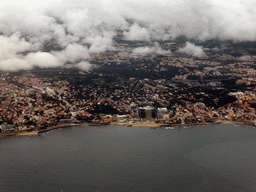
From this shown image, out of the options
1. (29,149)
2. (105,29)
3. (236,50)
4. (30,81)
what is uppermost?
(105,29)

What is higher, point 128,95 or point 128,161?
point 128,95

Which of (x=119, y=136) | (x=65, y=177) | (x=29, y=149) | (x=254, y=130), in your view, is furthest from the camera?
(x=254, y=130)

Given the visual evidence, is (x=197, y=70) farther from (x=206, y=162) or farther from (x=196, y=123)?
(x=206, y=162)

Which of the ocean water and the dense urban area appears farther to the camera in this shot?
the dense urban area

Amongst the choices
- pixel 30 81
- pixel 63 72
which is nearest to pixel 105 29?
pixel 63 72

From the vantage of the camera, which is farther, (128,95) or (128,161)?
(128,95)
